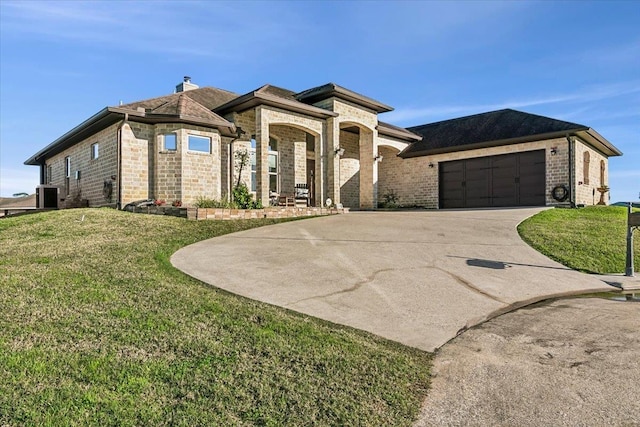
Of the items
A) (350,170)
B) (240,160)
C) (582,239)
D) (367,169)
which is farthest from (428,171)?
(582,239)

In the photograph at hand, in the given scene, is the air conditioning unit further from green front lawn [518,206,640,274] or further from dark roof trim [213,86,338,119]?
green front lawn [518,206,640,274]

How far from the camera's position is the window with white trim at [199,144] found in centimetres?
1412

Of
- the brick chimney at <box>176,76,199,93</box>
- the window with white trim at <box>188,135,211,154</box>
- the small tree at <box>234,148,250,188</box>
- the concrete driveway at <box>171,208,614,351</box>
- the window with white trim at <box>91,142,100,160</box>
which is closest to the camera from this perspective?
the concrete driveway at <box>171,208,614,351</box>

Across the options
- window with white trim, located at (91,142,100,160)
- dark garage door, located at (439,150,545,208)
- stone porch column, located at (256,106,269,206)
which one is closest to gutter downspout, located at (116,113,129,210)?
window with white trim, located at (91,142,100,160)

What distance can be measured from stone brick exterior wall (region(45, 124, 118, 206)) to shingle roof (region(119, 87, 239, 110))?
2.05 m

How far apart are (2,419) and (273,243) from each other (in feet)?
21.1

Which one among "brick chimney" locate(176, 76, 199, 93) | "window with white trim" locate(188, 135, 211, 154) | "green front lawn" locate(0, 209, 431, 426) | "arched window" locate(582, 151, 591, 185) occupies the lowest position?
"green front lawn" locate(0, 209, 431, 426)

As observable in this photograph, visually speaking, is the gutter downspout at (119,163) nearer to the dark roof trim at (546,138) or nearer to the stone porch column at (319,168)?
the stone porch column at (319,168)

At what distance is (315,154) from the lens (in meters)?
16.8

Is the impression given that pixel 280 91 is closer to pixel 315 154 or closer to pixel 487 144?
pixel 315 154

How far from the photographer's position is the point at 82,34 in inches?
364

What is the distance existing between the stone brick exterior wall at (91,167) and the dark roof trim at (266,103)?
4532 mm

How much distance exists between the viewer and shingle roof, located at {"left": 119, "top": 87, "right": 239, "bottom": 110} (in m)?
16.2

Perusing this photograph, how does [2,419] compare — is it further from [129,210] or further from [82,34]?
[129,210]
